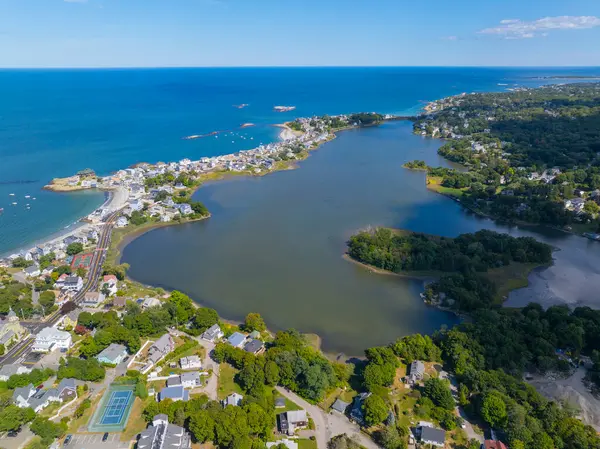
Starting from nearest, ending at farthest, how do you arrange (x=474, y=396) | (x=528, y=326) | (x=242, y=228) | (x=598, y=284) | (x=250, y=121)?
(x=474, y=396), (x=528, y=326), (x=598, y=284), (x=242, y=228), (x=250, y=121)

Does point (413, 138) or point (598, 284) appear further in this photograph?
point (413, 138)

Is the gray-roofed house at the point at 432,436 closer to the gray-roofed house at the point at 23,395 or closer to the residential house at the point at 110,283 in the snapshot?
the gray-roofed house at the point at 23,395

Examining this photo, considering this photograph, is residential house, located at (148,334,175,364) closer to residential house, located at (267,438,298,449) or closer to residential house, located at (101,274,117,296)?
residential house, located at (101,274,117,296)

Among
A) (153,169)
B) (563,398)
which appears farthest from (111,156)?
(563,398)

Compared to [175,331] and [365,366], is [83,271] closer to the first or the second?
[175,331]

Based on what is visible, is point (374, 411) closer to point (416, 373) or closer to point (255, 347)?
point (416, 373)

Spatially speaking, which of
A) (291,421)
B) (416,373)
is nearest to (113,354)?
(291,421)
